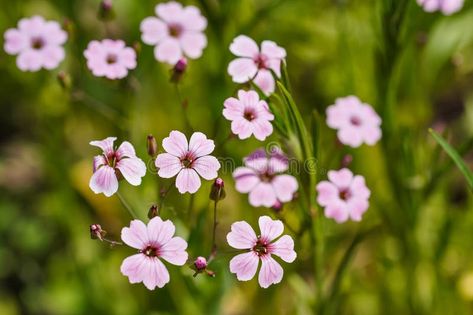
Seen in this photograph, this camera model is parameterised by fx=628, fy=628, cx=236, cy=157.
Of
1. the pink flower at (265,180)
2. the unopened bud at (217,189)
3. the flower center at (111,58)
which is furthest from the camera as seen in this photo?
A: the flower center at (111,58)

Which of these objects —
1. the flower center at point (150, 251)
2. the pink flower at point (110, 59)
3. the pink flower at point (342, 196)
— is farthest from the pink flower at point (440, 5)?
the flower center at point (150, 251)

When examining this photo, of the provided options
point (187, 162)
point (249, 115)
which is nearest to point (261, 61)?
point (249, 115)

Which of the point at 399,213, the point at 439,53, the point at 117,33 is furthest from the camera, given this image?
the point at 117,33

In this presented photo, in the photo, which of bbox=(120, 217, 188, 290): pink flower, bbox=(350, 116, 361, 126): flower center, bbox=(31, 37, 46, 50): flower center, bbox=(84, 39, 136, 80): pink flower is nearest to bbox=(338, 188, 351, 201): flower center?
bbox=(350, 116, 361, 126): flower center

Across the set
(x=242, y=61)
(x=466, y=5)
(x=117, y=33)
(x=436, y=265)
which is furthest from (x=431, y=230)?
(x=117, y=33)

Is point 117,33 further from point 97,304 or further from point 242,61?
point 242,61

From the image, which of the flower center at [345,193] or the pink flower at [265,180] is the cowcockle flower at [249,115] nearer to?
the pink flower at [265,180]
